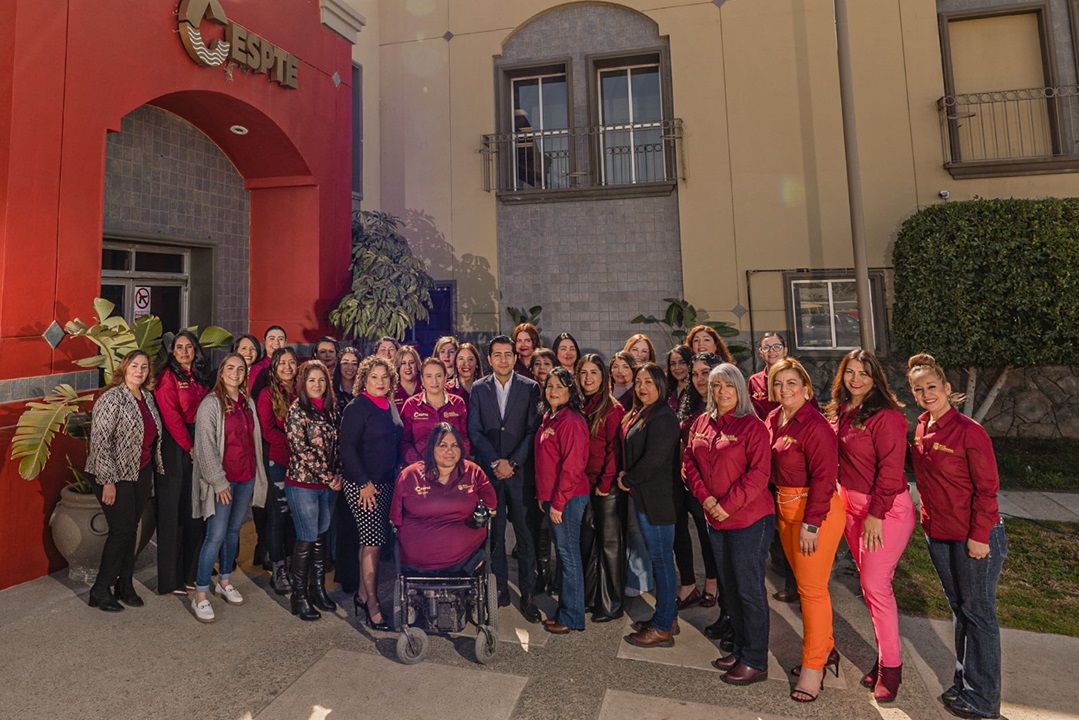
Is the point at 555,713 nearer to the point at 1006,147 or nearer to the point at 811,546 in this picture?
the point at 811,546

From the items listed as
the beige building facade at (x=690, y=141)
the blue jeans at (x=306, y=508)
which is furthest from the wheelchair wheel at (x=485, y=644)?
the beige building facade at (x=690, y=141)

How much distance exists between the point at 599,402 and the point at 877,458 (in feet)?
5.82

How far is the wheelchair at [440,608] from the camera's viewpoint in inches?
140

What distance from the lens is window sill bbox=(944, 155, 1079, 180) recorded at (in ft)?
A: 30.5

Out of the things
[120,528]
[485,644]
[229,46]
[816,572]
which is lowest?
[485,644]

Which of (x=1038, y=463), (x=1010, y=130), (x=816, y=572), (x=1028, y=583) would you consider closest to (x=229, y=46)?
Result: (x=816, y=572)

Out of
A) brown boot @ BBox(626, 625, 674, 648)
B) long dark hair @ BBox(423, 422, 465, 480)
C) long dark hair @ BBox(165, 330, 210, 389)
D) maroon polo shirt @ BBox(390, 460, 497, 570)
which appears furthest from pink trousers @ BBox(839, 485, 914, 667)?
long dark hair @ BBox(165, 330, 210, 389)

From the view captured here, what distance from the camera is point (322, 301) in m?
8.75

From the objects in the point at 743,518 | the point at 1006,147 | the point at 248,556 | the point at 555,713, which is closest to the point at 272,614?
the point at 248,556

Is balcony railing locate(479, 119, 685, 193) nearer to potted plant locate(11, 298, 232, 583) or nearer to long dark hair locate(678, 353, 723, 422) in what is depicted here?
long dark hair locate(678, 353, 723, 422)

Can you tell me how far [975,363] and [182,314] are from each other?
12296 mm

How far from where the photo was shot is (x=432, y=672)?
3465mm

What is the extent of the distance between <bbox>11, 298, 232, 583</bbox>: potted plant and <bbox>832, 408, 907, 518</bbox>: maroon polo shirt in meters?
5.18

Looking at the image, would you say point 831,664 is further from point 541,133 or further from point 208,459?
point 541,133
